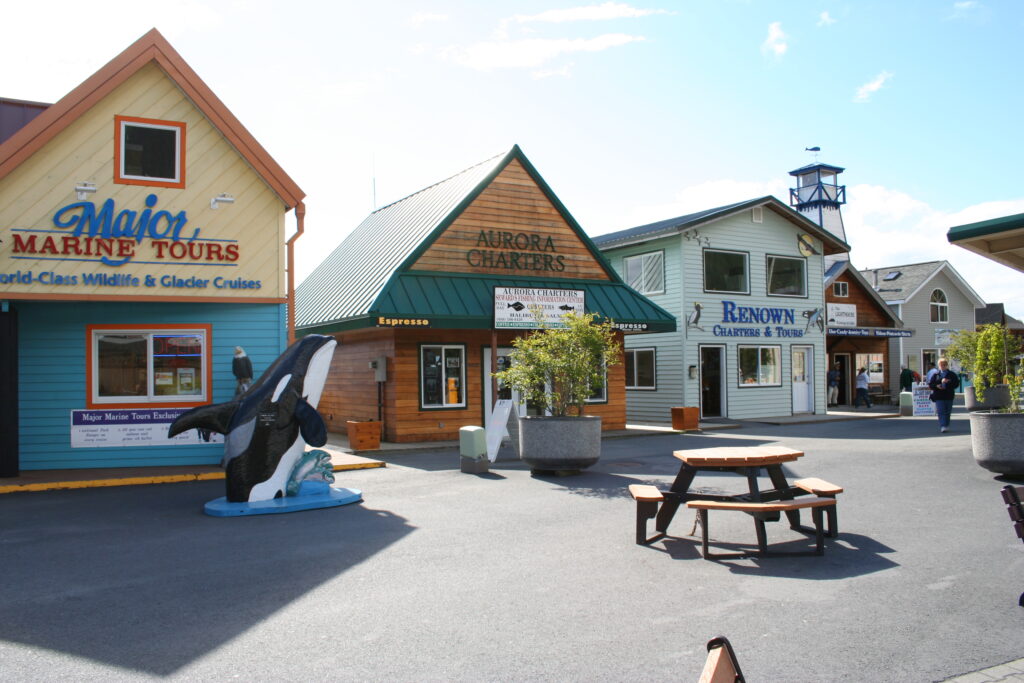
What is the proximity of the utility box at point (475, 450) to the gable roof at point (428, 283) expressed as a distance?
395 cm

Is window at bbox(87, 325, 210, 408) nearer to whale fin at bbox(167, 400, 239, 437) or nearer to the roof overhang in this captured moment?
whale fin at bbox(167, 400, 239, 437)

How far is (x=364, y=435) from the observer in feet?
51.5

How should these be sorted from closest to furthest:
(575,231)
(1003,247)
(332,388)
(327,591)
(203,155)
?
(327,591)
(1003,247)
(203,155)
(575,231)
(332,388)

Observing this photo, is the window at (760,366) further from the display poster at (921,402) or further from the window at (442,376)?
the window at (442,376)

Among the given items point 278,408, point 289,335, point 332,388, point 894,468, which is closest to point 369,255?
point 332,388

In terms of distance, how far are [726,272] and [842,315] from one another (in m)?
8.27

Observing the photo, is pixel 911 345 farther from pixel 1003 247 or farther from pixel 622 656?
pixel 622 656

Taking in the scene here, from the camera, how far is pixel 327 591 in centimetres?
616

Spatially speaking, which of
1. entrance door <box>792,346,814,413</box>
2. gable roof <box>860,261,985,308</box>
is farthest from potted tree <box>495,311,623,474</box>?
gable roof <box>860,261,985,308</box>

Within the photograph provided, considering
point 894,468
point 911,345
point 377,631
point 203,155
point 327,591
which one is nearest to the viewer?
point 377,631

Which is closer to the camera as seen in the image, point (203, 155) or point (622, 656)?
point (622, 656)

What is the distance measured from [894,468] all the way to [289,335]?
9.81 m

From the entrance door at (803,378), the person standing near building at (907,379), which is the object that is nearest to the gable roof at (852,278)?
the person standing near building at (907,379)

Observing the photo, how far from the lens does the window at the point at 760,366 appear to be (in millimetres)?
24547
